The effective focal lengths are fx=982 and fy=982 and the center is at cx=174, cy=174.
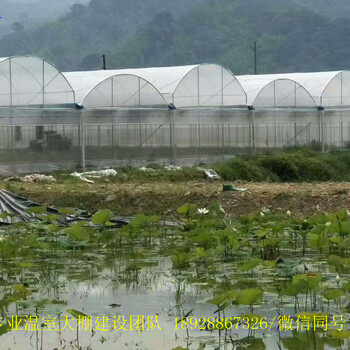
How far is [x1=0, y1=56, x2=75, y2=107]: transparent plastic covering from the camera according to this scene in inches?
1004


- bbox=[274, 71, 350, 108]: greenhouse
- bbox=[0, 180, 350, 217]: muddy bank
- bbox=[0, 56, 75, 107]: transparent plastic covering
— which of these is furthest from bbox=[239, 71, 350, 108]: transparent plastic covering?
bbox=[0, 180, 350, 217]: muddy bank

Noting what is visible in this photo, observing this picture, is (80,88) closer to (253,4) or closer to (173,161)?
(173,161)

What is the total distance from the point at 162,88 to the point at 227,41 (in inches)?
3042

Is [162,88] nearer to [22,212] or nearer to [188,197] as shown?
[188,197]

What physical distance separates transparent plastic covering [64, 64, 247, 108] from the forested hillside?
6717cm

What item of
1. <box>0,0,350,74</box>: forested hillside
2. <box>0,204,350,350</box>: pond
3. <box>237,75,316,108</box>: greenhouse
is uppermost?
<box>0,0,350,74</box>: forested hillside

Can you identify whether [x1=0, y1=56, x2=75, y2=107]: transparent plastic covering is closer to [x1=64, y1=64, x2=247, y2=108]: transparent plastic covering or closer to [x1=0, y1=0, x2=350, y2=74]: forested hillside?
[x1=64, y1=64, x2=247, y2=108]: transparent plastic covering

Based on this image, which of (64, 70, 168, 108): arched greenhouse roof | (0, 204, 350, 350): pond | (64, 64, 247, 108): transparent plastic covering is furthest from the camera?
(64, 64, 247, 108): transparent plastic covering

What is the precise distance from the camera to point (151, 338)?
24.9 feet

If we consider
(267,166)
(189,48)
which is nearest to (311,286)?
(267,166)

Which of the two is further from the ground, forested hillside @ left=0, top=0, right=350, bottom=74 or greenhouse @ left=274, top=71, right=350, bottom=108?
forested hillside @ left=0, top=0, right=350, bottom=74

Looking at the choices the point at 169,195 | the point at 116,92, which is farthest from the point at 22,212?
the point at 116,92

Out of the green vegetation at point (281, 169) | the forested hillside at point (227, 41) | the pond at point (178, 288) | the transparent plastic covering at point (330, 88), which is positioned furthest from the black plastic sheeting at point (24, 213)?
the forested hillside at point (227, 41)

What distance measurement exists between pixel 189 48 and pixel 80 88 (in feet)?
252
